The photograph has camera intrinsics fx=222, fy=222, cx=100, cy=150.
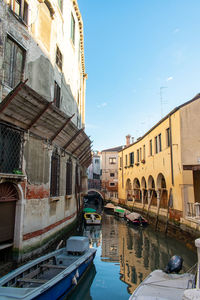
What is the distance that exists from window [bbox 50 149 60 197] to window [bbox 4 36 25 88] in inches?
147

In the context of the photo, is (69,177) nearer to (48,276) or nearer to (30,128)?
(30,128)

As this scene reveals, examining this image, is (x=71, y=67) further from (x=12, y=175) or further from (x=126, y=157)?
(x=126, y=157)

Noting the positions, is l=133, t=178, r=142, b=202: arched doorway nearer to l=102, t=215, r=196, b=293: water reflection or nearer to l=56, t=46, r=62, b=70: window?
l=102, t=215, r=196, b=293: water reflection

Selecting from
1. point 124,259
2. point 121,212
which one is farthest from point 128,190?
point 124,259

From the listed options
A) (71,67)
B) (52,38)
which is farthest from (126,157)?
(52,38)

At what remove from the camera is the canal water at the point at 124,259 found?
646cm

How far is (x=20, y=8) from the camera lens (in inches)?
304

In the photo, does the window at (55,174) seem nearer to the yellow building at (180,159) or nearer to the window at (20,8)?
the window at (20,8)

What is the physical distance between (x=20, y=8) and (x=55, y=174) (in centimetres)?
666

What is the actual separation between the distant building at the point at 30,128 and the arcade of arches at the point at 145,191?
10.8 meters

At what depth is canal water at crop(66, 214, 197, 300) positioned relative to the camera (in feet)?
21.2

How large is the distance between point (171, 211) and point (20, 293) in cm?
1146

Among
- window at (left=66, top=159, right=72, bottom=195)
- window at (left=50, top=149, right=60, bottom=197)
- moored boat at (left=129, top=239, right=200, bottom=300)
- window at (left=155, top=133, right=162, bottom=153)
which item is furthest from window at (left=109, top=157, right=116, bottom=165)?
moored boat at (left=129, top=239, right=200, bottom=300)

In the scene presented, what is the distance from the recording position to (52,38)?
997 cm
